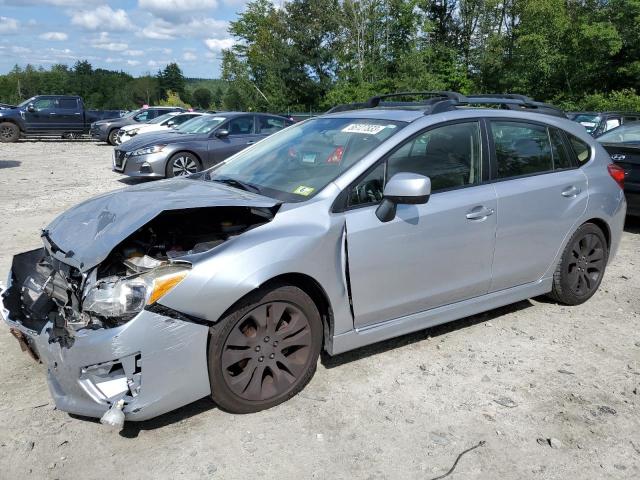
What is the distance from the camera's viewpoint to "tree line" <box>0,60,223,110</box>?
93.1 m

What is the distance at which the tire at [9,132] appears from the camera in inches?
877

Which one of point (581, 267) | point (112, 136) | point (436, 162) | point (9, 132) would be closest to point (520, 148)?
point (436, 162)

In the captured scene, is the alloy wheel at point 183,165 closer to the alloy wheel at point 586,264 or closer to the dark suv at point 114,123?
the alloy wheel at point 586,264

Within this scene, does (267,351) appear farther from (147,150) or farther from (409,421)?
(147,150)

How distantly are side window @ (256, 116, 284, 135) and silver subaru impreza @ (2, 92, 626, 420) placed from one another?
818cm

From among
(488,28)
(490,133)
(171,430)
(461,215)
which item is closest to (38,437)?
(171,430)

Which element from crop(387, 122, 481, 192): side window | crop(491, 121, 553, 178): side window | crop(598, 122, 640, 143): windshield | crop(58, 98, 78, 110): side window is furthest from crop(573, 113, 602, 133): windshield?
crop(58, 98, 78, 110): side window

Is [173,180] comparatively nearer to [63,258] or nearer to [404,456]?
[63,258]

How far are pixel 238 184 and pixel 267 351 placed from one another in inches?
50.1

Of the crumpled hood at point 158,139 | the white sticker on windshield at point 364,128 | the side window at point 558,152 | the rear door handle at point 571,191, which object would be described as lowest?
the crumpled hood at point 158,139

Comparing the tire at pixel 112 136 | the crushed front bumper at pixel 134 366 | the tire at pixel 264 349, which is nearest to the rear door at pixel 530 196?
the tire at pixel 264 349

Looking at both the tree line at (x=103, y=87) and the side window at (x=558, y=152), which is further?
the tree line at (x=103, y=87)

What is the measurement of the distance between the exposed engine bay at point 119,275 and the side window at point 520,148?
1897 mm

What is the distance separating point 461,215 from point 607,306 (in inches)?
82.4
